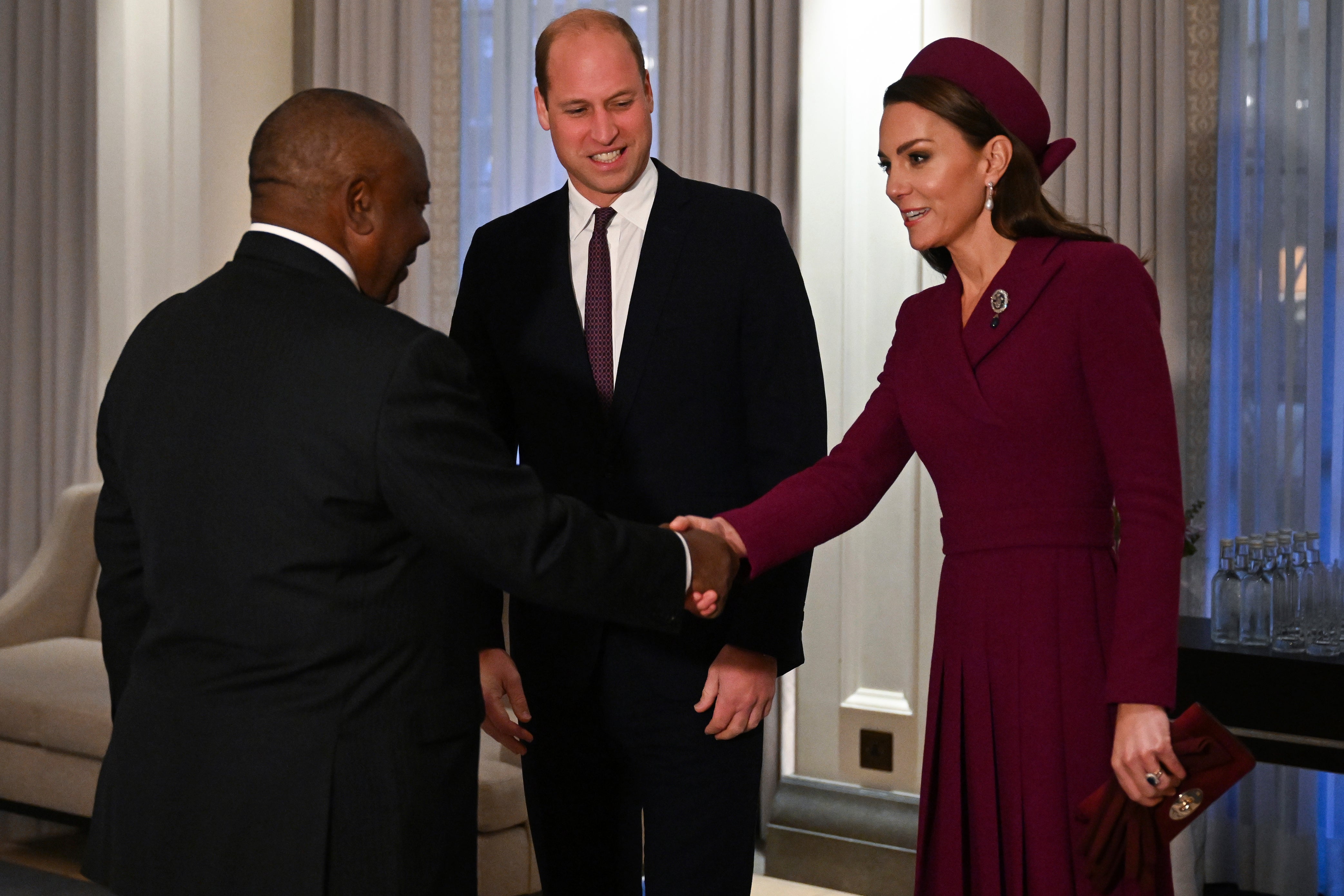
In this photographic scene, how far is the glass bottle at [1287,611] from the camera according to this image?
298 centimetres

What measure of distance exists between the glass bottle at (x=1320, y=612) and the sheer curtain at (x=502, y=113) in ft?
9.63

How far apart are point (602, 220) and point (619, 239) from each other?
0.04 meters

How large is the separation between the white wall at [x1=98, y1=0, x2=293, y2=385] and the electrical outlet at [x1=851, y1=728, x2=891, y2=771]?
3285 millimetres

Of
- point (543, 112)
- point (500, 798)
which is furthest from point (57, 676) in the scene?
point (543, 112)

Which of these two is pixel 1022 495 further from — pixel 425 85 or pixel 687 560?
pixel 425 85

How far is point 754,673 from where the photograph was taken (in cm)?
187

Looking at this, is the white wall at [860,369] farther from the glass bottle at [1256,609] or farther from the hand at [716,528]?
the hand at [716,528]

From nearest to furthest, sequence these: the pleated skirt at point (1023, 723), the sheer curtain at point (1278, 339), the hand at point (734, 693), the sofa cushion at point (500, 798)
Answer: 1. the pleated skirt at point (1023, 723)
2. the hand at point (734, 693)
3. the sofa cushion at point (500, 798)
4. the sheer curtain at point (1278, 339)

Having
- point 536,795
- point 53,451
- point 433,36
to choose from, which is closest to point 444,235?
point 433,36

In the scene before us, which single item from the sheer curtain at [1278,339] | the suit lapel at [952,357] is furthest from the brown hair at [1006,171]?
the sheer curtain at [1278,339]

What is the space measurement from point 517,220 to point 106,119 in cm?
377

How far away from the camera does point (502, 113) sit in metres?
4.86

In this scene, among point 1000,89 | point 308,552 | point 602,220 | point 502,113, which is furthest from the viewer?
point 502,113

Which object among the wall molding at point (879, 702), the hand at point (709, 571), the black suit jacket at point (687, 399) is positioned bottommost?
the wall molding at point (879, 702)
